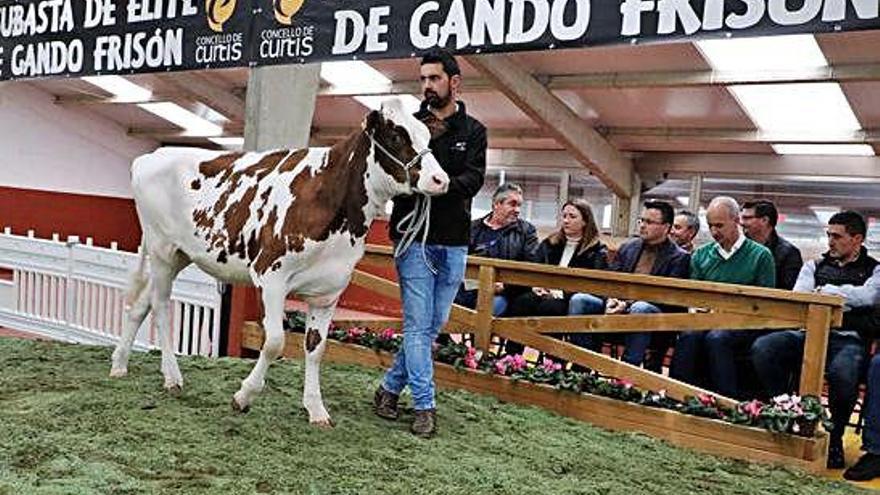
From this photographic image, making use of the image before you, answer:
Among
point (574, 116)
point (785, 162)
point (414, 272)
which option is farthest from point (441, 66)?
point (785, 162)

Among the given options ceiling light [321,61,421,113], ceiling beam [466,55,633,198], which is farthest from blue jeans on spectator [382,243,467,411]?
ceiling light [321,61,421,113]

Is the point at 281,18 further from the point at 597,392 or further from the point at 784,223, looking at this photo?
the point at 784,223

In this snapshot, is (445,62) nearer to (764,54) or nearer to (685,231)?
(685,231)

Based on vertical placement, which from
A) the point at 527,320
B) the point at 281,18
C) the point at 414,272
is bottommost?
the point at 527,320

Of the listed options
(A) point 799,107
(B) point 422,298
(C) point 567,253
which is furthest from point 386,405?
(A) point 799,107

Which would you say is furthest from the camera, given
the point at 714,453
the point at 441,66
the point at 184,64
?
the point at 184,64

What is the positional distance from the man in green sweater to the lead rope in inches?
58.9

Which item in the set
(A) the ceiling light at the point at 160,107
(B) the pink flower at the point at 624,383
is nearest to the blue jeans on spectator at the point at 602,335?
(B) the pink flower at the point at 624,383

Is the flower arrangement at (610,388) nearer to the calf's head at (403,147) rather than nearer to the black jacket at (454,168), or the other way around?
the black jacket at (454,168)

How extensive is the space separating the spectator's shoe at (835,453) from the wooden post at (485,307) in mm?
1665

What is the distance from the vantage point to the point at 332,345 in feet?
16.5

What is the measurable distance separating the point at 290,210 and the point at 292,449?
90 cm

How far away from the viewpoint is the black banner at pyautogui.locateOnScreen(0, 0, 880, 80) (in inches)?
138

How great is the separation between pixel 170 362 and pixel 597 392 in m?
1.92
